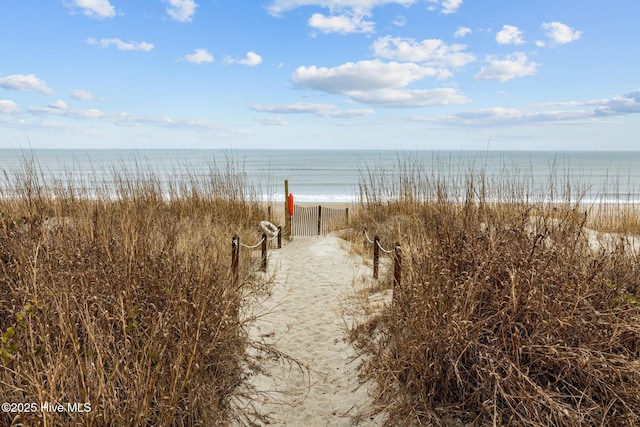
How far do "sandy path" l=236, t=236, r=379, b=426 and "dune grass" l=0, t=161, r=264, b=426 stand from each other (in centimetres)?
39

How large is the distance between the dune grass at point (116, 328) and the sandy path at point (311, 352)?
0.39 metres

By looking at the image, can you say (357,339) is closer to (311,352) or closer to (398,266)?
(311,352)

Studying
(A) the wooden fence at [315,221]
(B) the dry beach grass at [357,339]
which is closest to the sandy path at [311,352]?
(B) the dry beach grass at [357,339]

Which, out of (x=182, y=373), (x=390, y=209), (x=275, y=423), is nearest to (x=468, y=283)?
(x=275, y=423)

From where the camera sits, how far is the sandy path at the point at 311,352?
125 inches

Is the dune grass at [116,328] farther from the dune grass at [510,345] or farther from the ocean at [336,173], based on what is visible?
the ocean at [336,173]

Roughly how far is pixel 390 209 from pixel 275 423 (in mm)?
7117

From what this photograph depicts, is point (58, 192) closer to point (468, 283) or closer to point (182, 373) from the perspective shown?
point (182, 373)

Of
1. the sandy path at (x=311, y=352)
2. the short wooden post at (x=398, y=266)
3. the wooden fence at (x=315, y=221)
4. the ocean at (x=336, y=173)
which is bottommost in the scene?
the sandy path at (x=311, y=352)

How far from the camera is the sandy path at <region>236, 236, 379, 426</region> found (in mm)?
3180

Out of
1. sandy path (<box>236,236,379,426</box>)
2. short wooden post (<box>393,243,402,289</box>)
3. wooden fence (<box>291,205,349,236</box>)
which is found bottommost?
sandy path (<box>236,236,379,426</box>)

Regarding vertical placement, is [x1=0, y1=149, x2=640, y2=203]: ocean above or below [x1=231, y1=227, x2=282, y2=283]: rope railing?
above

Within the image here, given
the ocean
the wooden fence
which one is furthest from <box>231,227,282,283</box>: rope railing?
the wooden fence

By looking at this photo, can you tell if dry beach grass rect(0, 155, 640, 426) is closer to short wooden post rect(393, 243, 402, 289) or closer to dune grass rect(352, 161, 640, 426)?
dune grass rect(352, 161, 640, 426)
